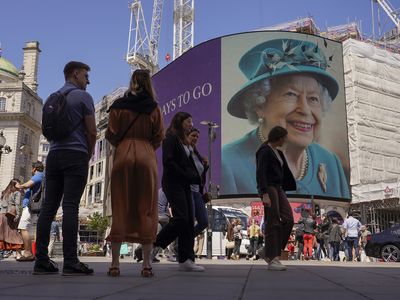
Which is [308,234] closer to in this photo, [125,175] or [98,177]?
[125,175]

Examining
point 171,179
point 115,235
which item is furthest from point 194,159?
point 115,235

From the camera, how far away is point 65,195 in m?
4.50

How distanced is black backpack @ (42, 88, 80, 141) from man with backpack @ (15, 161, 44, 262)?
150 inches

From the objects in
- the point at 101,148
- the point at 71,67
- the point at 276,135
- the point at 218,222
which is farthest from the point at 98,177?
the point at 71,67

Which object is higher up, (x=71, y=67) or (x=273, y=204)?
(x=71, y=67)

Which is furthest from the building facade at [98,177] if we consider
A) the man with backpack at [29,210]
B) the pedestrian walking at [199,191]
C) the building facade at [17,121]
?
the pedestrian walking at [199,191]

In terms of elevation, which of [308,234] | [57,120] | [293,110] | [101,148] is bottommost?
[308,234]

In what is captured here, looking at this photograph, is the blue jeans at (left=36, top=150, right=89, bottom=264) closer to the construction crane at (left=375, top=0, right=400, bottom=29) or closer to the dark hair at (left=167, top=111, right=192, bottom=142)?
the dark hair at (left=167, top=111, right=192, bottom=142)

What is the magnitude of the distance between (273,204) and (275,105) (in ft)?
106

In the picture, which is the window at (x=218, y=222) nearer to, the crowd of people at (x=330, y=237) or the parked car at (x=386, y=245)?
the crowd of people at (x=330, y=237)

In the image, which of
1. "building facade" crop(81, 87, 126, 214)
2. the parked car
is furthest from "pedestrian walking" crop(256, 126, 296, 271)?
"building facade" crop(81, 87, 126, 214)

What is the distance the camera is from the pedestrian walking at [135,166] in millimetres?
4426

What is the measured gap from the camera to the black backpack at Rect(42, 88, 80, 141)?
4.56 m

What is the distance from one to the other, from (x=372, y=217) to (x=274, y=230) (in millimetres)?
30277
